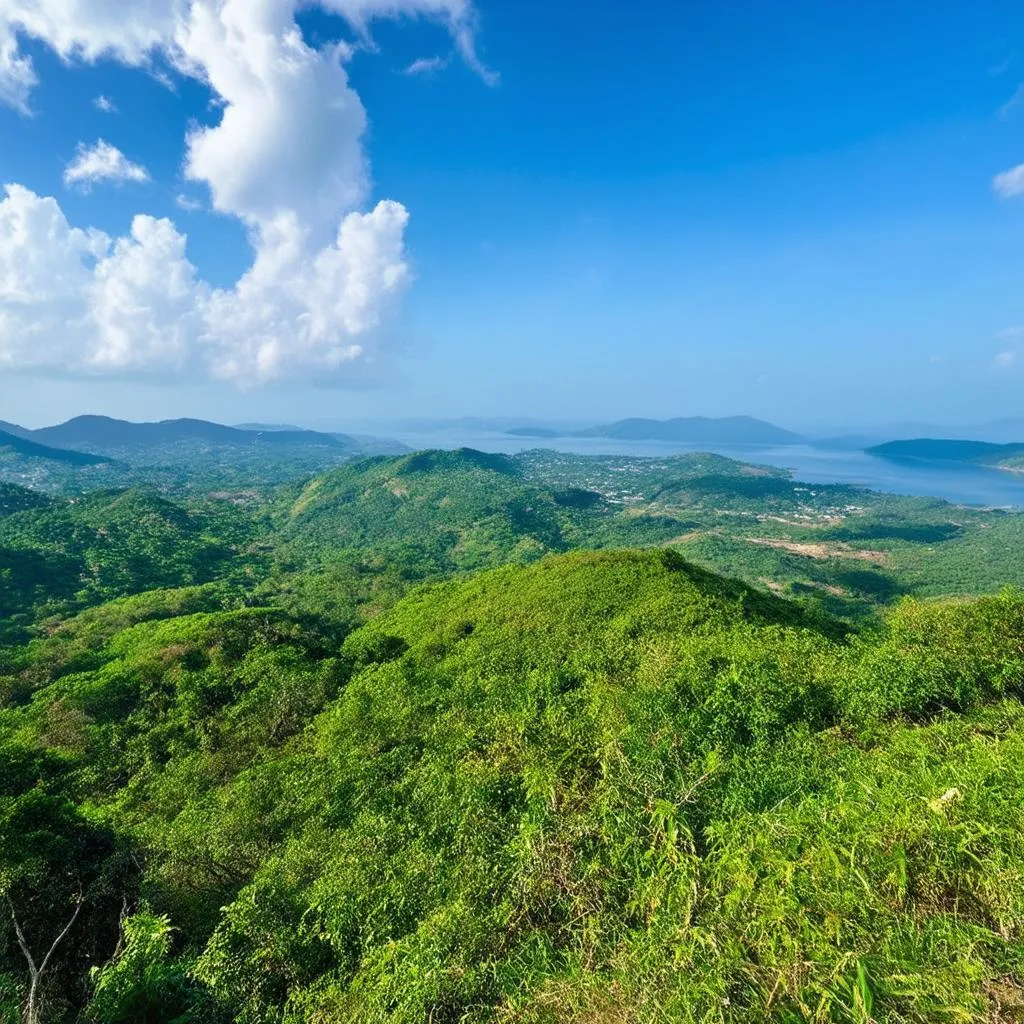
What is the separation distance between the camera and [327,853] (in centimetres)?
920

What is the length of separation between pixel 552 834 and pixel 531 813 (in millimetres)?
980

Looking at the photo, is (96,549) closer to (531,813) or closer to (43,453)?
(531,813)

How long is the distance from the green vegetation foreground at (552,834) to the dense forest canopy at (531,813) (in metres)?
0.04

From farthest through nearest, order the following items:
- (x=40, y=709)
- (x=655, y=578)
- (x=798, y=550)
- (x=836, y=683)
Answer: (x=798, y=550), (x=655, y=578), (x=40, y=709), (x=836, y=683)

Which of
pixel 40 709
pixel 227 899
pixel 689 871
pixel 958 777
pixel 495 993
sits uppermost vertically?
pixel 958 777

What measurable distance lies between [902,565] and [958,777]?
92818 mm

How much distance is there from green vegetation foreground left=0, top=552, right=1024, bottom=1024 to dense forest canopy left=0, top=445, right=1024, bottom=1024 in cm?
4

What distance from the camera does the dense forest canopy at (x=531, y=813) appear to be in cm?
479

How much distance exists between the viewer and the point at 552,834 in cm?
703

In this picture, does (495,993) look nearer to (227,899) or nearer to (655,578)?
(227,899)

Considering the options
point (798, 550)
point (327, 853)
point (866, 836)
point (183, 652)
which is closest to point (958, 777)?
point (866, 836)

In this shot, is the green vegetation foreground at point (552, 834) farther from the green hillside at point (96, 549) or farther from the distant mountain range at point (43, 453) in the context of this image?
the distant mountain range at point (43, 453)

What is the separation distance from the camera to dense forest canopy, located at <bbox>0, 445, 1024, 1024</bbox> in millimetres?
4785

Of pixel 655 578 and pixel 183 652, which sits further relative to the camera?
pixel 655 578
